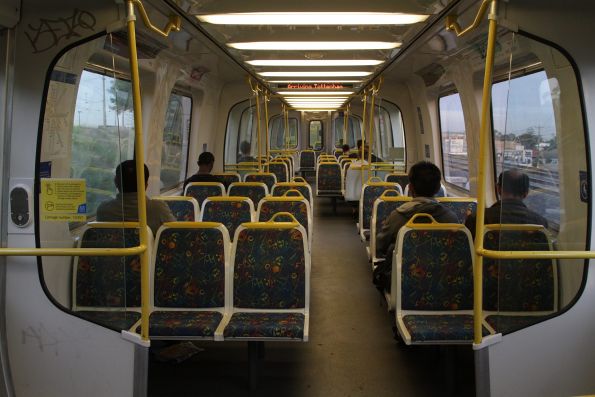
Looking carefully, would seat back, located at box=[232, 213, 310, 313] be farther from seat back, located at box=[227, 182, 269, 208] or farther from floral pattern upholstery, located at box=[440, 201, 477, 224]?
seat back, located at box=[227, 182, 269, 208]

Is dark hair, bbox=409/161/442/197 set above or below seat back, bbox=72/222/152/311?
above

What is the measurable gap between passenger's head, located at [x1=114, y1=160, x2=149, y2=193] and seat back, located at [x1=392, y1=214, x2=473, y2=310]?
5.67 feet

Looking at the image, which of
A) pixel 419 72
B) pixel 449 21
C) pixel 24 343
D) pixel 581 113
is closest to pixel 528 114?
→ pixel 581 113

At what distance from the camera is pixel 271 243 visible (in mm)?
3611

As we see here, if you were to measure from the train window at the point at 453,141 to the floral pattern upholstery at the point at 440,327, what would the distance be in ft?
12.1

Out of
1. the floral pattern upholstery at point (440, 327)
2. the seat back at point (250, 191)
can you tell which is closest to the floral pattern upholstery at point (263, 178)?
the seat back at point (250, 191)

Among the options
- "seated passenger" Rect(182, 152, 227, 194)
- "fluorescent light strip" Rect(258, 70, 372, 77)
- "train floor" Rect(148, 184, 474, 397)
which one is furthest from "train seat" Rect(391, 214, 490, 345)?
"seated passenger" Rect(182, 152, 227, 194)

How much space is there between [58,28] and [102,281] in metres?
1.28

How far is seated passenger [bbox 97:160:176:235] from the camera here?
9.23ft

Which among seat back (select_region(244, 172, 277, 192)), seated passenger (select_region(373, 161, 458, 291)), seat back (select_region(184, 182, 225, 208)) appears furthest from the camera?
seat back (select_region(244, 172, 277, 192))

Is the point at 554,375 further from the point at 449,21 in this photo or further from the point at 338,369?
the point at 449,21

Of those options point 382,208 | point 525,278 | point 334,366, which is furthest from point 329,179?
point 525,278

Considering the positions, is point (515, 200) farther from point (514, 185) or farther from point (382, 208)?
point (382, 208)

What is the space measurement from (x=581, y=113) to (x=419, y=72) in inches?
192
